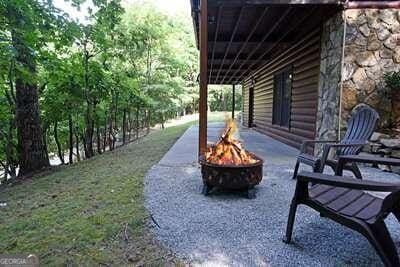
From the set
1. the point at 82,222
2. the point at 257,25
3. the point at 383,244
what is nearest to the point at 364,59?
the point at 257,25

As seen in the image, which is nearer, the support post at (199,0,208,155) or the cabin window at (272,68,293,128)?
the support post at (199,0,208,155)

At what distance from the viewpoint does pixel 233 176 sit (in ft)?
9.75

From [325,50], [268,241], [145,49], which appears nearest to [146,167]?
[268,241]

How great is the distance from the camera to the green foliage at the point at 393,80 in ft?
14.0

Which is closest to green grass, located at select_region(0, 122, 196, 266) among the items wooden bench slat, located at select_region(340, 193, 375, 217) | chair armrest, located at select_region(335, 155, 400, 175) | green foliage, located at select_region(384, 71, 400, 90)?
wooden bench slat, located at select_region(340, 193, 375, 217)

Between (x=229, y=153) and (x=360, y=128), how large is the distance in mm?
1563

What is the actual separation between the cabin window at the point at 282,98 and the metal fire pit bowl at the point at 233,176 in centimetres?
455

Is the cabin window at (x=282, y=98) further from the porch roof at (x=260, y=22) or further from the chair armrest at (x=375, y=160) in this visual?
the chair armrest at (x=375, y=160)

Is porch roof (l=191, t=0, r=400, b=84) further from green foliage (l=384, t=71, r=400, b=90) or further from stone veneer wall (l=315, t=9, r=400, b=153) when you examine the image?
green foliage (l=384, t=71, r=400, b=90)

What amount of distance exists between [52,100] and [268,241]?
5500 mm

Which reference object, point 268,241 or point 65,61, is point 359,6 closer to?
point 268,241

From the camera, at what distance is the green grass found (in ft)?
6.37

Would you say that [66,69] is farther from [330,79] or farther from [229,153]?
[330,79]

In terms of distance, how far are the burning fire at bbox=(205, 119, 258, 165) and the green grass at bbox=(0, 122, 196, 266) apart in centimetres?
92
